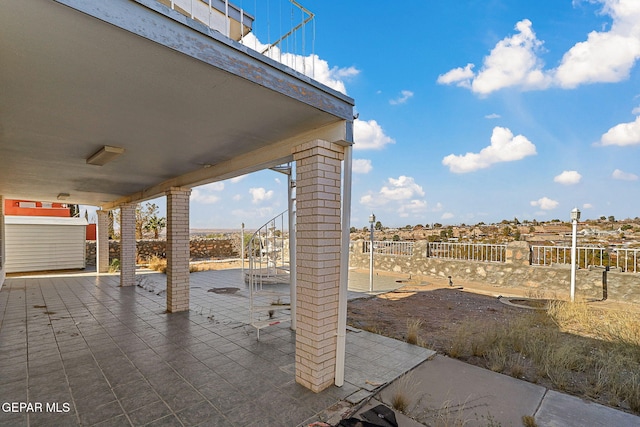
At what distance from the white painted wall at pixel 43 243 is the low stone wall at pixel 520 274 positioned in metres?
12.7

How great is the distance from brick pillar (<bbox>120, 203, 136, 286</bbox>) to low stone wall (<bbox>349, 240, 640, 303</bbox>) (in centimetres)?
892

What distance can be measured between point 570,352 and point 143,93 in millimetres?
5178

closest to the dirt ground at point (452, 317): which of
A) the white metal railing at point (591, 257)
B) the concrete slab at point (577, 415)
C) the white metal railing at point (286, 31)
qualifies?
the concrete slab at point (577, 415)

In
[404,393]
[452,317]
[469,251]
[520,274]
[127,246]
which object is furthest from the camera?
[469,251]

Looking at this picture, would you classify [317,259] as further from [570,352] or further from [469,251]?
[469,251]

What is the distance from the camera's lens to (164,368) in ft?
11.1

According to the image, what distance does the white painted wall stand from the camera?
36.8 ft

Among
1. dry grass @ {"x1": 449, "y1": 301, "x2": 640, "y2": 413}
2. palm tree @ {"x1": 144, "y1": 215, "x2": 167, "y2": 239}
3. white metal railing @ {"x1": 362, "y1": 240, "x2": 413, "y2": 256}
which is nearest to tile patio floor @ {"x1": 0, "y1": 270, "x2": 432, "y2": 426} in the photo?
dry grass @ {"x1": 449, "y1": 301, "x2": 640, "y2": 413}

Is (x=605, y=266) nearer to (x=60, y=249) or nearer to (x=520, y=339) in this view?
(x=520, y=339)

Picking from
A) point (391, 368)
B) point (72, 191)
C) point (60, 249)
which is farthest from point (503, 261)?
point (60, 249)

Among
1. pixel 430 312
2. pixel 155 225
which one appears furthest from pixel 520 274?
pixel 155 225

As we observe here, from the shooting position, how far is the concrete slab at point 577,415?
8.00 feet

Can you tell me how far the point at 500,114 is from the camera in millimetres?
14672

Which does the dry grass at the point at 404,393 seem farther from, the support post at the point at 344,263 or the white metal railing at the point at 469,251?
the white metal railing at the point at 469,251
